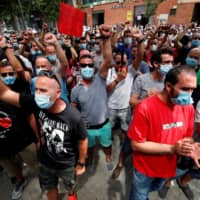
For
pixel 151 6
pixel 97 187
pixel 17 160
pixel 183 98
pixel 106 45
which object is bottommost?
pixel 97 187

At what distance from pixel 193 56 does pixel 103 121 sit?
180cm

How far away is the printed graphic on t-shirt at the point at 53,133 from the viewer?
1565 millimetres

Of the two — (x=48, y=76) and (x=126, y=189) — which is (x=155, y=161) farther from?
(x=48, y=76)

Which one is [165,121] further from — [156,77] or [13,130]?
[13,130]

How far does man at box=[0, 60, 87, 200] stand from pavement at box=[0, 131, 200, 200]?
54 cm

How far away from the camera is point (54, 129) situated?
1581 millimetres

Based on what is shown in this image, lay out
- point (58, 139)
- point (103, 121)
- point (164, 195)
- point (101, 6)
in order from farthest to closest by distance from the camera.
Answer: point (101, 6) < point (103, 121) < point (164, 195) < point (58, 139)

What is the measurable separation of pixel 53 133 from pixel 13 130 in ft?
2.09

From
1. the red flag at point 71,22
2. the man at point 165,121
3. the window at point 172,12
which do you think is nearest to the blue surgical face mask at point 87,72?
the man at point 165,121

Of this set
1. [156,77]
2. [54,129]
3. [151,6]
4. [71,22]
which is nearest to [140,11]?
[151,6]

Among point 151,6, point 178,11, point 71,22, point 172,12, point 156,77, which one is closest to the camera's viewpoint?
point 156,77

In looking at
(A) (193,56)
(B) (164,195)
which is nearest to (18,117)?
(B) (164,195)

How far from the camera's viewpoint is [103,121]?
247 centimetres

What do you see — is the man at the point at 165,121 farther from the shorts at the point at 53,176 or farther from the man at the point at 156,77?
the shorts at the point at 53,176
